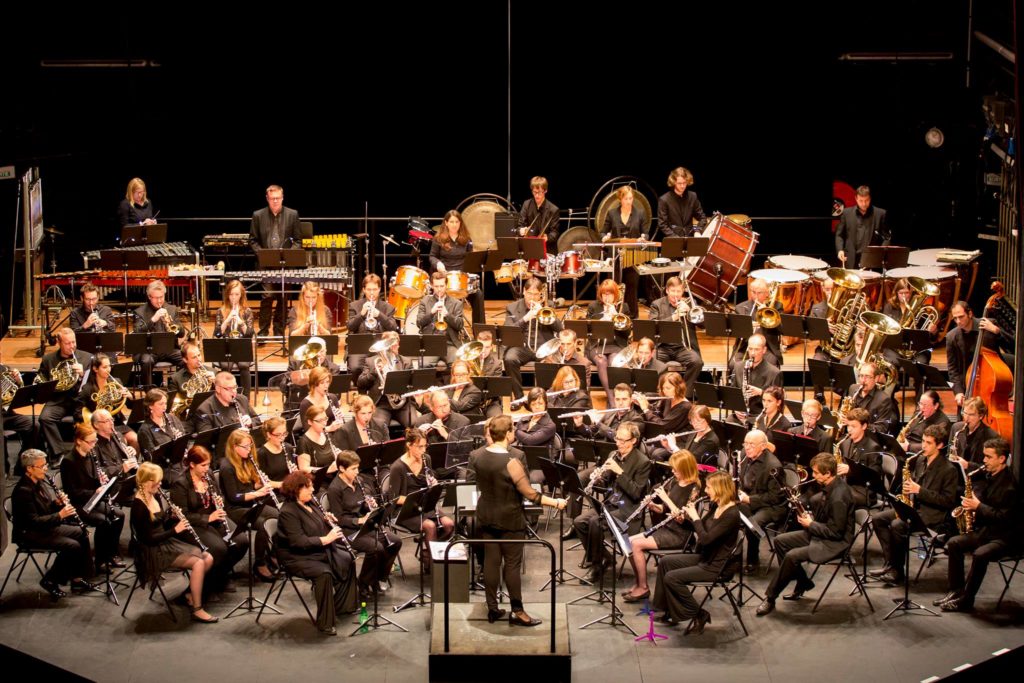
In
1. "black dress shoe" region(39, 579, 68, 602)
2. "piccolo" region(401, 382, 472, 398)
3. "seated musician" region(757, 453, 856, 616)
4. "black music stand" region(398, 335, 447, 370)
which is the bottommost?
"black dress shoe" region(39, 579, 68, 602)

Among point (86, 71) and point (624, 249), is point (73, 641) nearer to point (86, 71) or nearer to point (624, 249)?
point (624, 249)

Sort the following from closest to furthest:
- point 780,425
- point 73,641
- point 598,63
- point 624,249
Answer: point 73,641
point 780,425
point 624,249
point 598,63

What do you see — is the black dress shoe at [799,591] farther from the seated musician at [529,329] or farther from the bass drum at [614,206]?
the bass drum at [614,206]

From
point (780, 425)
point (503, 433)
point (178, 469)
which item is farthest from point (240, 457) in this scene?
point (780, 425)

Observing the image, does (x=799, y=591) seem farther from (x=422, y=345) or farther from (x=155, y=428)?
(x=155, y=428)

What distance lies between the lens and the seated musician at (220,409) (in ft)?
36.2

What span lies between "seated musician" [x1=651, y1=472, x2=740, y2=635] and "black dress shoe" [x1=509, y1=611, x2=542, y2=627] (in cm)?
97

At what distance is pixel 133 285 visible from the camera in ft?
49.0

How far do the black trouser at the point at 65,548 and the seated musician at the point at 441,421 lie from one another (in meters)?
2.91

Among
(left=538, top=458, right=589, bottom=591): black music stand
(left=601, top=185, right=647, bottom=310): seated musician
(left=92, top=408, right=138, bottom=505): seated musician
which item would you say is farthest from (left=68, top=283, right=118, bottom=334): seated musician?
(left=601, top=185, right=647, bottom=310): seated musician

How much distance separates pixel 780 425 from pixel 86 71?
11.1 m

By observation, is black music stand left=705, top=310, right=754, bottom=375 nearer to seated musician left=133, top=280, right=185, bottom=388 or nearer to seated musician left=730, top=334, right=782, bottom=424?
seated musician left=730, top=334, right=782, bottom=424

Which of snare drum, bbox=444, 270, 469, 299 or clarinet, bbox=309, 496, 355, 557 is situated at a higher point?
snare drum, bbox=444, 270, 469, 299

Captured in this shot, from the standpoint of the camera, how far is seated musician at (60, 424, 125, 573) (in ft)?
32.1
